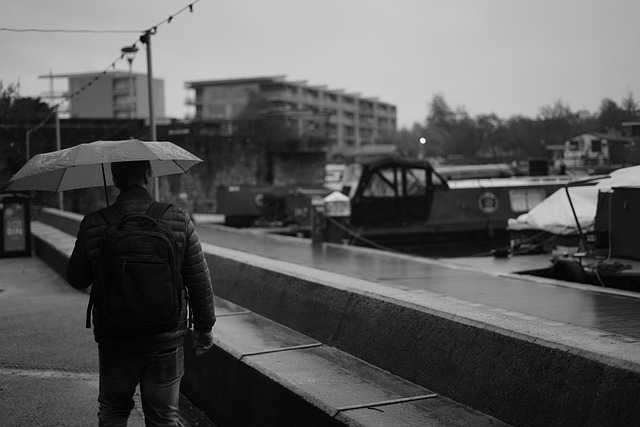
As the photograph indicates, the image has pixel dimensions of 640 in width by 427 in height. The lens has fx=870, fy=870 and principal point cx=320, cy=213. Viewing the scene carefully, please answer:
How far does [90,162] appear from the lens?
183 inches

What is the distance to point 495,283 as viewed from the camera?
41.0 feet

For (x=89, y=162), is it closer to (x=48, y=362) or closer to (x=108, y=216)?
(x=108, y=216)

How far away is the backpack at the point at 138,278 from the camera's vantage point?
4086mm

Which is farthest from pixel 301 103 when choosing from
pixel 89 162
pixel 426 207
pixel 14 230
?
pixel 89 162

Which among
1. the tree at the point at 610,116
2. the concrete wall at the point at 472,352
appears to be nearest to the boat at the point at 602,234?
the tree at the point at 610,116

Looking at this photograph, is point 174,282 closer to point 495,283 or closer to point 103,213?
point 103,213

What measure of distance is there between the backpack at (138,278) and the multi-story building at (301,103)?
8379 centimetres

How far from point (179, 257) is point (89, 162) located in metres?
0.81

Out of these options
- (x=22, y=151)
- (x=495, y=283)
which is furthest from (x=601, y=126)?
(x=22, y=151)

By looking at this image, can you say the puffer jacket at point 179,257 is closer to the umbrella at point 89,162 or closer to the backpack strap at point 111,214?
the backpack strap at point 111,214

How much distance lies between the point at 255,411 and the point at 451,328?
1.46m

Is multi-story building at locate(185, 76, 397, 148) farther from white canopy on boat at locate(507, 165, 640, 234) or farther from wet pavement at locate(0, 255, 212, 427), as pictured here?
wet pavement at locate(0, 255, 212, 427)

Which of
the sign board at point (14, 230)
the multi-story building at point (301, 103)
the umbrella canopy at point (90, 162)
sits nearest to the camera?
the umbrella canopy at point (90, 162)

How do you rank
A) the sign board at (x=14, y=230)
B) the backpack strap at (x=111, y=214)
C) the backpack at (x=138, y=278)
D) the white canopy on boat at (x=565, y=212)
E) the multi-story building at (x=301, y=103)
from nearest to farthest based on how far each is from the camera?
the backpack at (x=138, y=278)
the backpack strap at (x=111, y=214)
the white canopy on boat at (x=565, y=212)
the sign board at (x=14, y=230)
the multi-story building at (x=301, y=103)
